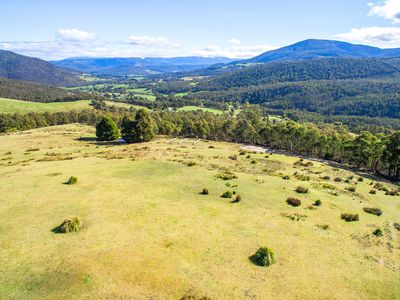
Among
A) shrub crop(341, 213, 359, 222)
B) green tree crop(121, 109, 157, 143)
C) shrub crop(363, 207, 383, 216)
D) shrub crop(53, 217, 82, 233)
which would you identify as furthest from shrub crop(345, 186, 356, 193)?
green tree crop(121, 109, 157, 143)

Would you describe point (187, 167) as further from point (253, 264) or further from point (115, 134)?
point (115, 134)

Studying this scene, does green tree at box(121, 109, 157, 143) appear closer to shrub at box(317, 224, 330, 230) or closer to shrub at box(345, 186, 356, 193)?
shrub at box(345, 186, 356, 193)

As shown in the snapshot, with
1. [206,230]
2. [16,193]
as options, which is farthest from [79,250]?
[16,193]

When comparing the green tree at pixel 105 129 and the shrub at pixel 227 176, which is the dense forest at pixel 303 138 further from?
the shrub at pixel 227 176

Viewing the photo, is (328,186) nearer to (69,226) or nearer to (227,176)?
(227,176)

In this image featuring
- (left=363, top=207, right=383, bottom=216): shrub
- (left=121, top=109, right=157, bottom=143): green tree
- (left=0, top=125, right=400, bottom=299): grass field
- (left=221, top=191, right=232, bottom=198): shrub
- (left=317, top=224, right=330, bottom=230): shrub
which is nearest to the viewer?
(left=0, top=125, right=400, bottom=299): grass field

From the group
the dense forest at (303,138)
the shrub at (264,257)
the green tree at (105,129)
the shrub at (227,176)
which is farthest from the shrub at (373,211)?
the green tree at (105,129)
